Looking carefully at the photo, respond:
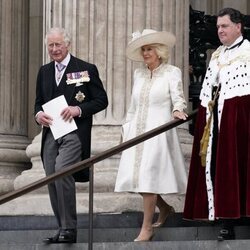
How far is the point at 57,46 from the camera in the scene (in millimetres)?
12516

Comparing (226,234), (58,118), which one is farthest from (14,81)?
(226,234)

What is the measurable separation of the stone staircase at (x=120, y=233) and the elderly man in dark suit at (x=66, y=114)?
327 millimetres

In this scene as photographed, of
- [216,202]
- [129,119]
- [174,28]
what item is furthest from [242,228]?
[174,28]

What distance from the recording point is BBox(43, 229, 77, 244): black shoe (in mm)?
12188

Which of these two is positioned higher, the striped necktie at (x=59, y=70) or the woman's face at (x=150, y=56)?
the woman's face at (x=150, y=56)

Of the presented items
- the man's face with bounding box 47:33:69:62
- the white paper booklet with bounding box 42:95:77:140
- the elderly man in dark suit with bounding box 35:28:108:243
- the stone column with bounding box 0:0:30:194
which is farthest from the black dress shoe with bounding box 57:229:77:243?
the stone column with bounding box 0:0:30:194

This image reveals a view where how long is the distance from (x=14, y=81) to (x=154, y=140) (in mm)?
4325

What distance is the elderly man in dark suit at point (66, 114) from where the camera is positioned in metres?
12.3

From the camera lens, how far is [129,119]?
13055 mm

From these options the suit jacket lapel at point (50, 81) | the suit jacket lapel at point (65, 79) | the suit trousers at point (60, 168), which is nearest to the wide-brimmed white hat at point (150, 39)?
the suit jacket lapel at point (65, 79)

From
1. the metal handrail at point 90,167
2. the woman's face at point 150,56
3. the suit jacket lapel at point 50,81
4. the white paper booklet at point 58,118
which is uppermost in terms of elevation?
the woman's face at point 150,56

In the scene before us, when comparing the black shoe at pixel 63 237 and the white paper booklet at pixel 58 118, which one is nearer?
the black shoe at pixel 63 237

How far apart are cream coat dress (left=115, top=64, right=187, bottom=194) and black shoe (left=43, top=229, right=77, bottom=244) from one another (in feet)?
2.42

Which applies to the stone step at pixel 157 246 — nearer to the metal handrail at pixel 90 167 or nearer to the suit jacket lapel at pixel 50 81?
the metal handrail at pixel 90 167
